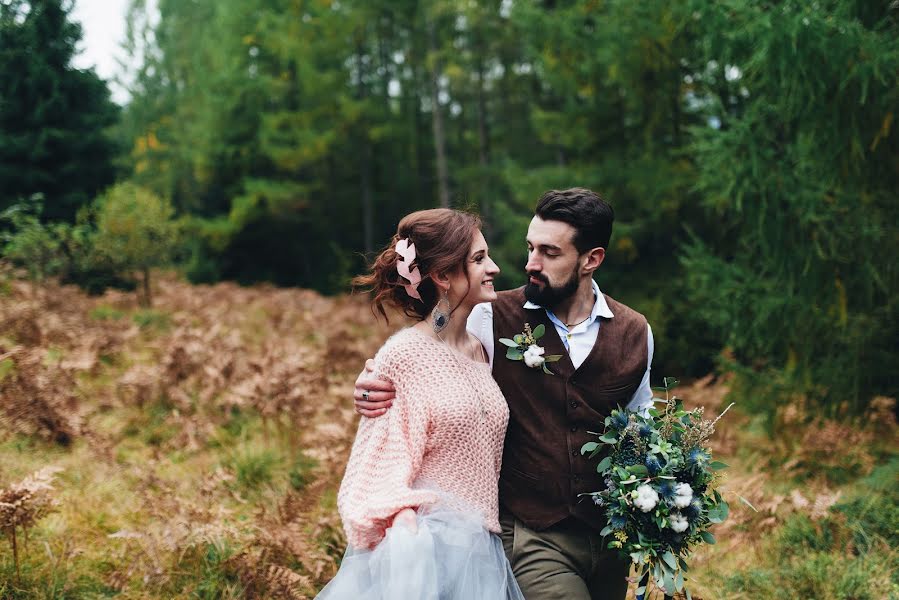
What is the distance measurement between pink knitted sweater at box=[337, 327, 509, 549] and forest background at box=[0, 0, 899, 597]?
928mm

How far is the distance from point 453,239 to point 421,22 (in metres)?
20.8

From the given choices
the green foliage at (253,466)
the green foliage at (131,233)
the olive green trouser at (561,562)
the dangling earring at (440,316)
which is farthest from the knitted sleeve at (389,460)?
the green foliage at (131,233)

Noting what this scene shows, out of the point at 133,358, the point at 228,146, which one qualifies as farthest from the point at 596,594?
the point at 228,146

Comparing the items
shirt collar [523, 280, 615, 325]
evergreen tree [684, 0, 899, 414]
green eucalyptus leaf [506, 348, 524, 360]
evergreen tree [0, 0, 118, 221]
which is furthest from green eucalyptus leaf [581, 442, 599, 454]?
evergreen tree [0, 0, 118, 221]

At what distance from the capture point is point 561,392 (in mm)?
3252

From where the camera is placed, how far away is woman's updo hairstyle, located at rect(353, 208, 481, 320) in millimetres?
3115

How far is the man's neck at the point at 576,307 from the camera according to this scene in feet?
11.4

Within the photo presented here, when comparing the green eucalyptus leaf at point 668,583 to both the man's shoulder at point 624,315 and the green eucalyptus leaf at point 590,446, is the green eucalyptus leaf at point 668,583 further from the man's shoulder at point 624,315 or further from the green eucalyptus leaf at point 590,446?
the man's shoulder at point 624,315

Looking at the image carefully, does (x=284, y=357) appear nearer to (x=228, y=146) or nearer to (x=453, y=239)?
(x=453, y=239)

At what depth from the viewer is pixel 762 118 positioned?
22.0 ft

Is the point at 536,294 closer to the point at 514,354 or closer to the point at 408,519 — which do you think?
the point at 514,354

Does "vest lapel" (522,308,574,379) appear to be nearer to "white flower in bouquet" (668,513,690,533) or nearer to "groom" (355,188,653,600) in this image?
"groom" (355,188,653,600)

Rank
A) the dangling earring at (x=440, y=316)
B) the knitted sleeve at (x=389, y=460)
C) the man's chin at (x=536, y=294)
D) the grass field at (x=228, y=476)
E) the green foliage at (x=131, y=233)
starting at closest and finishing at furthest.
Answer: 1. the knitted sleeve at (x=389, y=460)
2. the dangling earring at (x=440, y=316)
3. the man's chin at (x=536, y=294)
4. the grass field at (x=228, y=476)
5. the green foliage at (x=131, y=233)

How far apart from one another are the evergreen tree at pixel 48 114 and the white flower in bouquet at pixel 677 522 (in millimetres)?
15261
